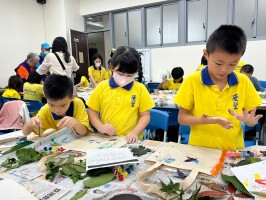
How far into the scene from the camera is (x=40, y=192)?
77cm

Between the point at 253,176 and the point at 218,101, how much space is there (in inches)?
18.4

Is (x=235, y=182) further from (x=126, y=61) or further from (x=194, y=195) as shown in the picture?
(x=126, y=61)

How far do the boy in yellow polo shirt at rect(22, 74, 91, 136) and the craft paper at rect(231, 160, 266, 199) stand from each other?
2.87 feet

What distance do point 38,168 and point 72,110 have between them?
57 centimetres

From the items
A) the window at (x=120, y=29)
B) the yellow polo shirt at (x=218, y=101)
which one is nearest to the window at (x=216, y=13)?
the window at (x=120, y=29)

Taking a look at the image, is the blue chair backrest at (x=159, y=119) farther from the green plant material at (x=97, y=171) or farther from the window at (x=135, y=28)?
the window at (x=135, y=28)

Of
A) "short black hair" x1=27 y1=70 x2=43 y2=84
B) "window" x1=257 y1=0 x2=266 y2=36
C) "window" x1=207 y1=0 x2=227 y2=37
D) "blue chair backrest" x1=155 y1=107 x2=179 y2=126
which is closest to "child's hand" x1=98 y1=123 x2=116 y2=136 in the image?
"blue chair backrest" x1=155 y1=107 x2=179 y2=126

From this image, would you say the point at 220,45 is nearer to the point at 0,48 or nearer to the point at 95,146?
the point at 95,146

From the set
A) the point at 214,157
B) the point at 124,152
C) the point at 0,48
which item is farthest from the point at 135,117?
the point at 0,48

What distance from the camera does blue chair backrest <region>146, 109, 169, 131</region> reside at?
1.69 m

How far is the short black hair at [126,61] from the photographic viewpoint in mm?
1384

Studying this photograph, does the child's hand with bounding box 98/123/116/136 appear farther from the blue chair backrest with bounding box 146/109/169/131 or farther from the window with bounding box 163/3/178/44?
the window with bounding box 163/3/178/44

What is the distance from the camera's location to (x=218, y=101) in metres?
1.17

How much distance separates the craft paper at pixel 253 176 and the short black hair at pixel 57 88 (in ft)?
3.22
